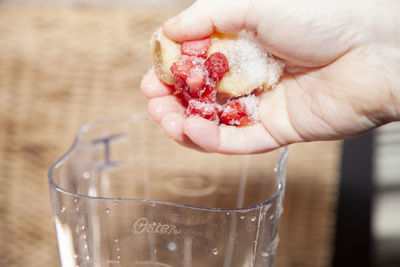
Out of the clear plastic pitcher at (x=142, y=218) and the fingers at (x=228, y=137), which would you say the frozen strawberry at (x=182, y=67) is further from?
the clear plastic pitcher at (x=142, y=218)

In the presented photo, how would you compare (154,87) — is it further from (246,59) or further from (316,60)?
(316,60)

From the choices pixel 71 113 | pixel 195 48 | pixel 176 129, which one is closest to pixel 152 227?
pixel 176 129

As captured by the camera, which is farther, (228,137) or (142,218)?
(228,137)

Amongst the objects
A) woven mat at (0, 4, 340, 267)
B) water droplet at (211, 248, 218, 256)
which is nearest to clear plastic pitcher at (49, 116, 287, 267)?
water droplet at (211, 248, 218, 256)

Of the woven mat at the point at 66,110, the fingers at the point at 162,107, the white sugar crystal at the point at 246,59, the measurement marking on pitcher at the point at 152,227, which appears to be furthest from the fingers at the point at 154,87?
the woven mat at the point at 66,110

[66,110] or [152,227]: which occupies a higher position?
[152,227]

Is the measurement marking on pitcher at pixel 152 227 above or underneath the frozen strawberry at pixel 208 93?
underneath
